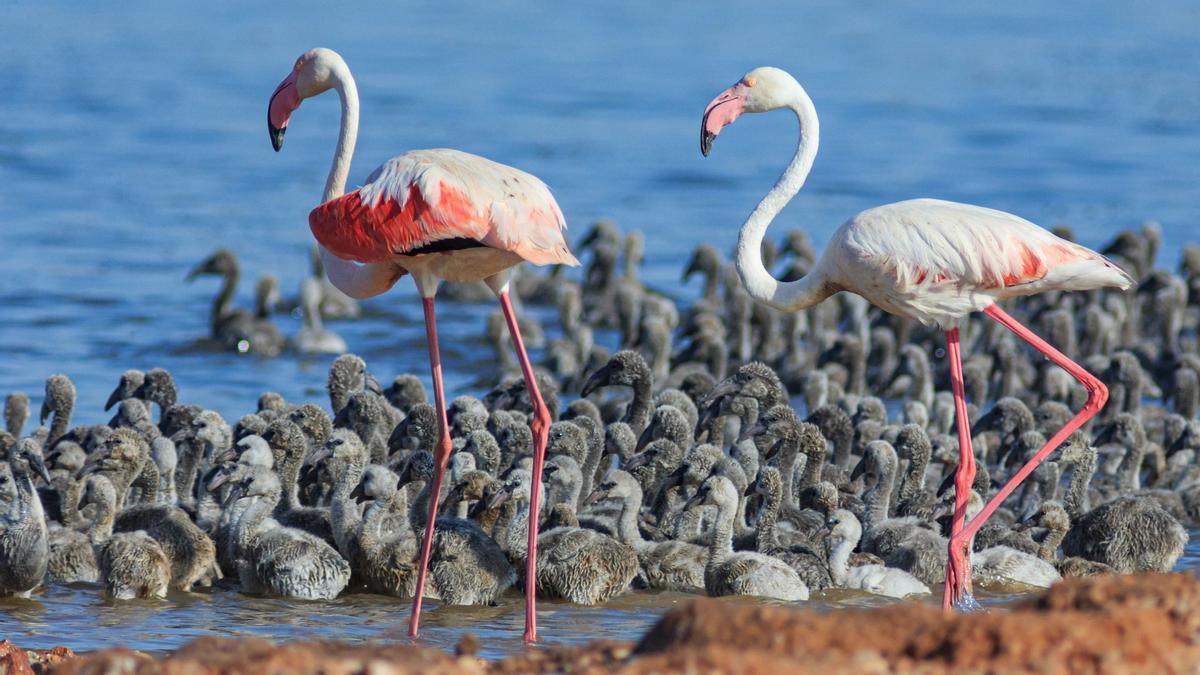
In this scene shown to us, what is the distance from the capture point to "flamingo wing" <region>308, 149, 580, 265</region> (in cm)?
827

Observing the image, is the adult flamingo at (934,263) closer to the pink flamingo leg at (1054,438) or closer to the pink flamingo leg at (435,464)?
the pink flamingo leg at (1054,438)

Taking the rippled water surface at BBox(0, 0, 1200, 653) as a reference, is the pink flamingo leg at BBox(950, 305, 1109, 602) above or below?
below

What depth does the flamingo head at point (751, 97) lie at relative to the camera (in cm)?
896

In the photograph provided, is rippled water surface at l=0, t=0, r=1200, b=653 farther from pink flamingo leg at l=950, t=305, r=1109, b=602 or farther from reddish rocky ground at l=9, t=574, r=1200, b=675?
reddish rocky ground at l=9, t=574, r=1200, b=675

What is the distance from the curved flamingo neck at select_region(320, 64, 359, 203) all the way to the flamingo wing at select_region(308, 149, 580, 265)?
1.44 feet

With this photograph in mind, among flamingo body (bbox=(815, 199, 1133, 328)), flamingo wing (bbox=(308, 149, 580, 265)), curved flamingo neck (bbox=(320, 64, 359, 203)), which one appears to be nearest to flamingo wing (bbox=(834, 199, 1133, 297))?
flamingo body (bbox=(815, 199, 1133, 328))

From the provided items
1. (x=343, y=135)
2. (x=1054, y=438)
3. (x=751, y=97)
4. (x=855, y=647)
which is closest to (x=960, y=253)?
(x=1054, y=438)

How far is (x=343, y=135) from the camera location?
9.21m

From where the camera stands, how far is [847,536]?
→ 9.49 m

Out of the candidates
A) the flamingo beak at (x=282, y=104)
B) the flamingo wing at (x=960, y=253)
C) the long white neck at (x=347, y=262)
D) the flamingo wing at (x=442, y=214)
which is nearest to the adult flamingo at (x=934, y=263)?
the flamingo wing at (x=960, y=253)

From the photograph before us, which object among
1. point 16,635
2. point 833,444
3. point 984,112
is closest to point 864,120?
point 984,112

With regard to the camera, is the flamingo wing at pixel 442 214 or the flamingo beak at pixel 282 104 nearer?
the flamingo wing at pixel 442 214

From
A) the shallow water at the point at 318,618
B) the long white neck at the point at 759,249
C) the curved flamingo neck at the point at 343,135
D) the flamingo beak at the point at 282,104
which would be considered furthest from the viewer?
the flamingo beak at the point at 282,104

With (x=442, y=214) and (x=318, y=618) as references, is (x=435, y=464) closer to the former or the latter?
(x=318, y=618)
